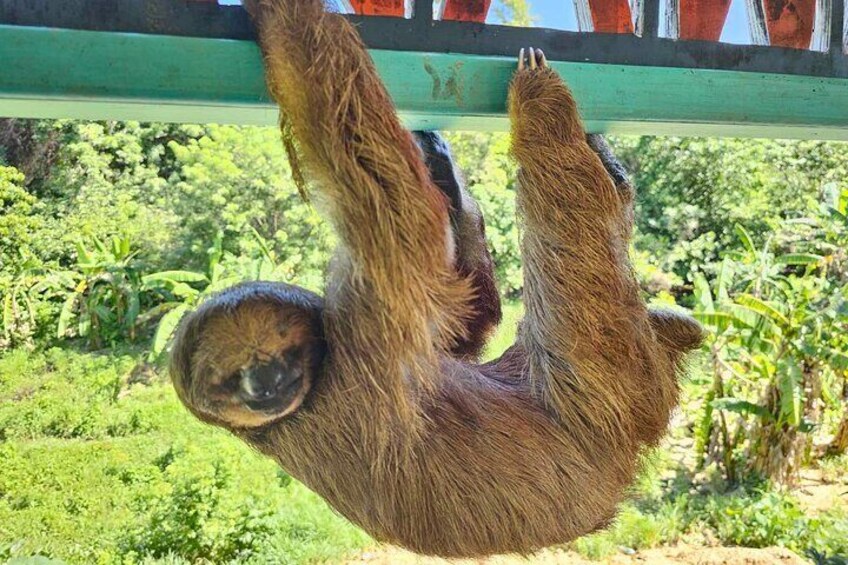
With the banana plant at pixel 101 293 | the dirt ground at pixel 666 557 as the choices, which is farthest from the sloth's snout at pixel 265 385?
the banana plant at pixel 101 293

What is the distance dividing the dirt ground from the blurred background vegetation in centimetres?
18

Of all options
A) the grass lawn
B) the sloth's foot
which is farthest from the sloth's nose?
the grass lawn

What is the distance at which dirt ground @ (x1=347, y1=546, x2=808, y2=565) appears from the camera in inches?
286

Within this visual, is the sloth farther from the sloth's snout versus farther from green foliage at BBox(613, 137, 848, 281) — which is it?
green foliage at BBox(613, 137, 848, 281)

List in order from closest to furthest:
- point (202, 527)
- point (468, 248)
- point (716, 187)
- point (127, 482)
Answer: point (468, 248)
point (202, 527)
point (127, 482)
point (716, 187)

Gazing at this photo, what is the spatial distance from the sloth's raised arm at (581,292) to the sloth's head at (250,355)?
2.94 feet

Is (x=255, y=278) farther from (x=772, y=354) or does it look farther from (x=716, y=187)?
(x=716, y=187)

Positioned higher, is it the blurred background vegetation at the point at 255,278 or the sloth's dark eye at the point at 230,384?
the sloth's dark eye at the point at 230,384

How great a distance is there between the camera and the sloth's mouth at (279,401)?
2301 mm

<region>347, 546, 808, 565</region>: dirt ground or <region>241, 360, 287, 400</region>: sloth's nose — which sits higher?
<region>241, 360, 287, 400</region>: sloth's nose

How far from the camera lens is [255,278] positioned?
34.0 ft

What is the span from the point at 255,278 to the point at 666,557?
6.69m

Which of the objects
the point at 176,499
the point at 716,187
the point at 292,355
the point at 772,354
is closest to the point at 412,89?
the point at 292,355

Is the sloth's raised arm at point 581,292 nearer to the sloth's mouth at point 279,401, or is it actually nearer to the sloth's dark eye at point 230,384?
the sloth's mouth at point 279,401
